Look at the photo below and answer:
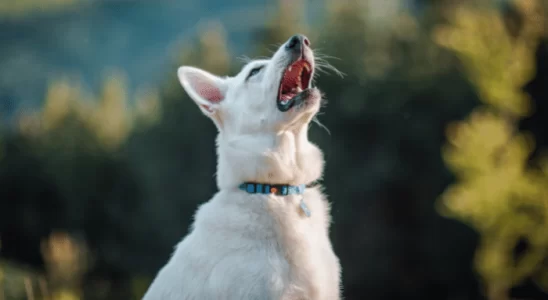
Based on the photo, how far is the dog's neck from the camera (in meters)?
5.22

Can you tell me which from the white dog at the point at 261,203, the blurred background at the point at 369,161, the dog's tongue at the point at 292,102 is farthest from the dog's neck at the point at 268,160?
the blurred background at the point at 369,161

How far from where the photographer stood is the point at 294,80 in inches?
225

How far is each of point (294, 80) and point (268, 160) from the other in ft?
2.92

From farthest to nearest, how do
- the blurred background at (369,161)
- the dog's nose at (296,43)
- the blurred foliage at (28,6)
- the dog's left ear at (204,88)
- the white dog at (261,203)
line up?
1. the blurred foliage at (28,6)
2. the blurred background at (369,161)
3. the dog's left ear at (204,88)
4. the dog's nose at (296,43)
5. the white dog at (261,203)

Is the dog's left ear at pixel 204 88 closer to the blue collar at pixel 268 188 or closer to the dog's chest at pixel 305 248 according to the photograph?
the blue collar at pixel 268 188

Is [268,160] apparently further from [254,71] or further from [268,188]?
[254,71]

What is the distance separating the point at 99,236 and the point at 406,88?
1605 centimetres

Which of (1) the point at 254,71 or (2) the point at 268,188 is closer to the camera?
(2) the point at 268,188

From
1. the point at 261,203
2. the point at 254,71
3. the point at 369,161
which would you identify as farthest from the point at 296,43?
the point at 369,161

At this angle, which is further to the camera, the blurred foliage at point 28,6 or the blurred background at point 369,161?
the blurred foliage at point 28,6

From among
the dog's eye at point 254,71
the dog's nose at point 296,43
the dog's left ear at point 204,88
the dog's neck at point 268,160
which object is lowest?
the dog's neck at point 268,160

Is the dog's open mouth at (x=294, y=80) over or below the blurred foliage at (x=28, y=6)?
over

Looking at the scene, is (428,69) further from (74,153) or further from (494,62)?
(74,153)

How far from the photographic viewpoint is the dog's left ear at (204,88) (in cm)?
562
